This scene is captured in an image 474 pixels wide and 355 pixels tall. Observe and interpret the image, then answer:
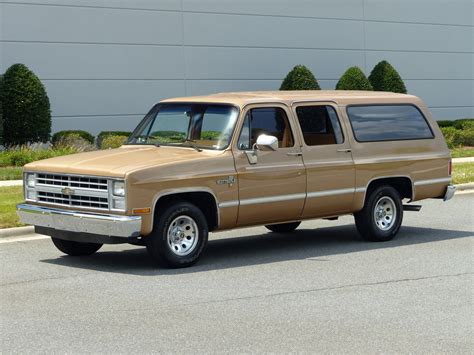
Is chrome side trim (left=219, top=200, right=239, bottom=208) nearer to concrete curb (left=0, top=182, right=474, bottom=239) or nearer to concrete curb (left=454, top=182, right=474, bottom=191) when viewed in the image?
concrete curb (left=0, top=182, right=474, bottom=239)

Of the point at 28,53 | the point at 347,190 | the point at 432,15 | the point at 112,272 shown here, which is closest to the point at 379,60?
the point at 432,15

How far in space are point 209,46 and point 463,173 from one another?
10.7 meters

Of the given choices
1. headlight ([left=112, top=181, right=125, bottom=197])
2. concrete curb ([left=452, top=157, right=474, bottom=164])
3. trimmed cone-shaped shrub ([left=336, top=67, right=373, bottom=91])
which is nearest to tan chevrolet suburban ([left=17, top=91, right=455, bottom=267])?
headlight ([left=112, top=181, right=125, bottom=197])

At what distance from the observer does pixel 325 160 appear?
12.7 meters

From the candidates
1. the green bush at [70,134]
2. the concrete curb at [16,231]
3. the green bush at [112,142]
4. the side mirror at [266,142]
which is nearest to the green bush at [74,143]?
the green bush at [70,134]

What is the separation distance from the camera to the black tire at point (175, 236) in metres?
11.0

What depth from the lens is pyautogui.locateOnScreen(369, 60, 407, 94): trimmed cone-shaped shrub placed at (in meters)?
32.6

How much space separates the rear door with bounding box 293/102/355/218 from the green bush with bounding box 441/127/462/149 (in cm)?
1766

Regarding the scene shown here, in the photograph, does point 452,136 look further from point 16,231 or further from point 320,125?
point 16,231

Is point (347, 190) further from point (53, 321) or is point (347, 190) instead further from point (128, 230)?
point (53, 321)

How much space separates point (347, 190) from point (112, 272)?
11.1ft

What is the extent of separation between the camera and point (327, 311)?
8992 mm

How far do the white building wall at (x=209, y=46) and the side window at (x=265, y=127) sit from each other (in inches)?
597

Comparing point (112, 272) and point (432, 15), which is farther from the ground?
point (432, 15)
